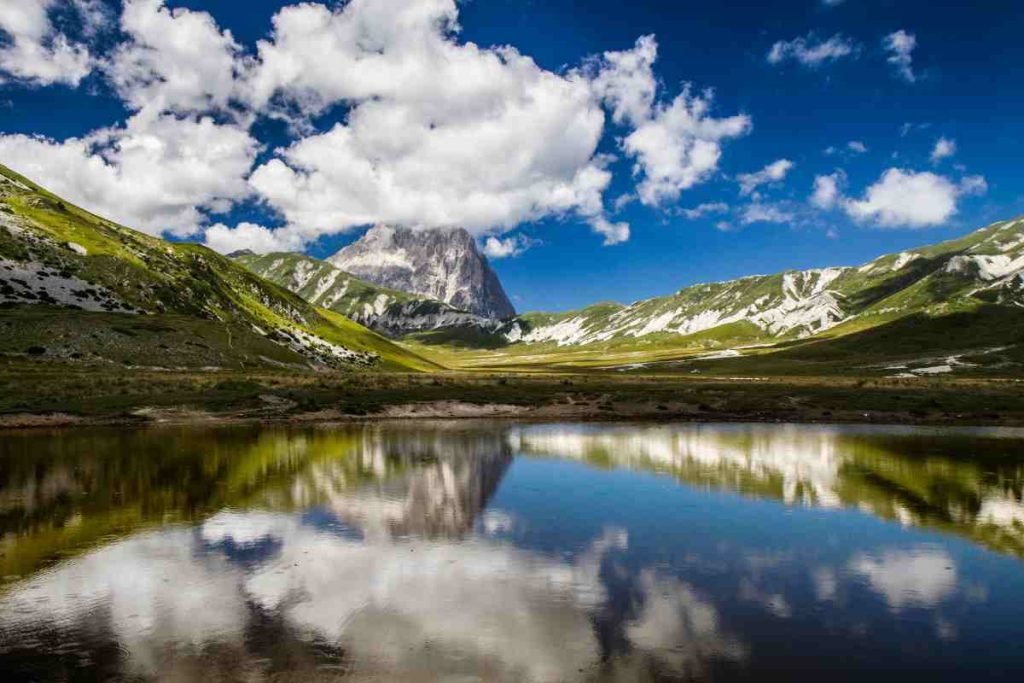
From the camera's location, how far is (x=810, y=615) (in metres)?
15.4

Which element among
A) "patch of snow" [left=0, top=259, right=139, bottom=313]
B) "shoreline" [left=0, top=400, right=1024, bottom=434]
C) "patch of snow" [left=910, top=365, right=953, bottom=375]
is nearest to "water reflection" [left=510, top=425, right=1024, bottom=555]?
"shoreline" [left=0, top=400, right=1024, bottom=434]

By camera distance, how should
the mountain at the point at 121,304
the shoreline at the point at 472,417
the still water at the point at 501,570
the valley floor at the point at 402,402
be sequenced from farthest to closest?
the mountain at the point at 121,304
the valley floor at the point at 402,402
the shoreline at the point at 472,417
the still water at the point at 501,570

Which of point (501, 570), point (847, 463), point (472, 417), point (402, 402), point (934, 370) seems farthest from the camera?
point (934, 370)

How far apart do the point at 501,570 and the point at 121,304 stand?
11735 centimetres

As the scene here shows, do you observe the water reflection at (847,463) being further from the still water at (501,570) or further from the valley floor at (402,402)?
the valley floor at (402,402)

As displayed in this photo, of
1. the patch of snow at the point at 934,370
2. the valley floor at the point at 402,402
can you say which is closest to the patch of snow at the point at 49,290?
the valley floor at the point at 402,402

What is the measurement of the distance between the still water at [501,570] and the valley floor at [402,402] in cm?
2337

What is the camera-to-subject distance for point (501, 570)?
1845 cm

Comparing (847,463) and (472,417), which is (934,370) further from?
(847,463)

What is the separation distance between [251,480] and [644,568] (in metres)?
20.4

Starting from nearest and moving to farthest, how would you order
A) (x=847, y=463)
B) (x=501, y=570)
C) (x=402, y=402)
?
Result: (x=501, y=570), (x=847, y=463), (x=402, y=402)

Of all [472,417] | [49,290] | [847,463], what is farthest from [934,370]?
[49,290]

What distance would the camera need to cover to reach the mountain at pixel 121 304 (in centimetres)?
9038

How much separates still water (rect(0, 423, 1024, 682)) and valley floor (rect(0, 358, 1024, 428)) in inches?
920
